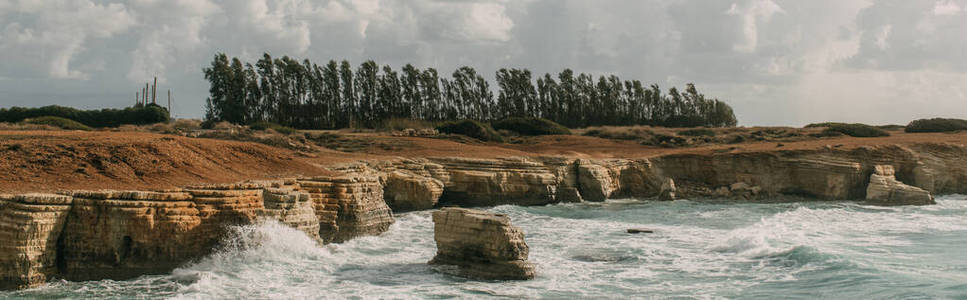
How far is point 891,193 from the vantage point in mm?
26047

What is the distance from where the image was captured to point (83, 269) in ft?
35.8

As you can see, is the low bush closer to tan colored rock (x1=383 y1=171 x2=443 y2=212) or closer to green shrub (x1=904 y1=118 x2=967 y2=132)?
green shrub (x1=904 y1=118 x2=967 y2=132)

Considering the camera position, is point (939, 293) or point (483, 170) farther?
point (483, 170)

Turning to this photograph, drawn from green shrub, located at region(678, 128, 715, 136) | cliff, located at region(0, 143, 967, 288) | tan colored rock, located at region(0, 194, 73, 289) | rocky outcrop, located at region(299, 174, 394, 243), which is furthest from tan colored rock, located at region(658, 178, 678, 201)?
tan colored rock, located at region(0, 194, 73, 289)

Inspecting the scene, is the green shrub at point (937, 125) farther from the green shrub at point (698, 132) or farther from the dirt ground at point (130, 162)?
the dirt ground at point (130, 162)

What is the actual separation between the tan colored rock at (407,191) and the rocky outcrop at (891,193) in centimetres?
1721

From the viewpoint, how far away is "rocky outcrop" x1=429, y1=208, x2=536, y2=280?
38.7 feet

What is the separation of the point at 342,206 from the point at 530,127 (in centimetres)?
3052

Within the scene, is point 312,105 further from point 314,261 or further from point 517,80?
point 314,261

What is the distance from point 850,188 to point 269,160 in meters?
22.8

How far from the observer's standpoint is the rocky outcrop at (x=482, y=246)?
11.8 metres

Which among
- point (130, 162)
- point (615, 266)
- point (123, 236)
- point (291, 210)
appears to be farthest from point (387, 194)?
point (123, 236)

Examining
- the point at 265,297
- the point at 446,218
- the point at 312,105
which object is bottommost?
the point at 265,297

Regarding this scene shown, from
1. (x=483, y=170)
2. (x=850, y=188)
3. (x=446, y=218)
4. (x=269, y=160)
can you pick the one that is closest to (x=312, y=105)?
(x=483, y=170)
